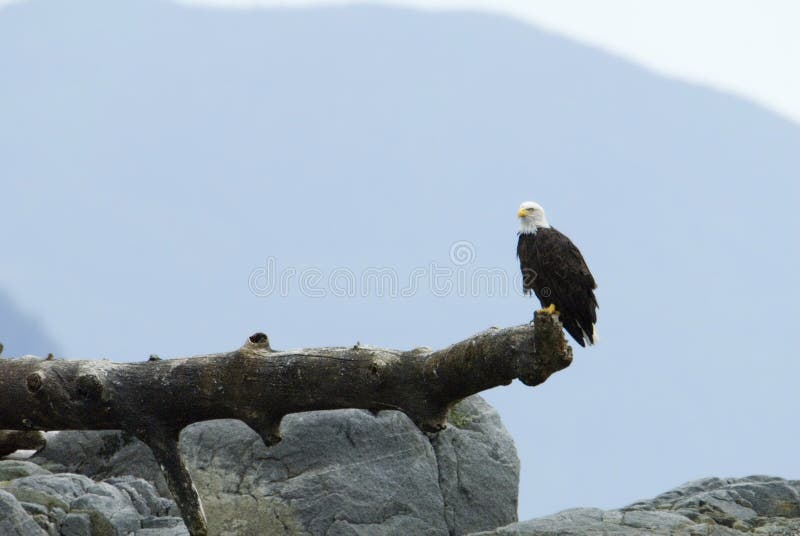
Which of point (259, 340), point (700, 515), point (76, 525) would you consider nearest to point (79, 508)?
point (76, 525)

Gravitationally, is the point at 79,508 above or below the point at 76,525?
above

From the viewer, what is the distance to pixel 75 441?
16797mm

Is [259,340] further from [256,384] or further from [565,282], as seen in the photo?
[565,282]

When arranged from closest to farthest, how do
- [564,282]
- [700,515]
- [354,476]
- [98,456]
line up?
1. [564,282]
2. [700,515]
3. [354,476]
4. [98,456]

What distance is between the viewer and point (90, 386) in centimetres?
1070

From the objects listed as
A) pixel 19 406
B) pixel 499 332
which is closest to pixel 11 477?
pixel 19 406

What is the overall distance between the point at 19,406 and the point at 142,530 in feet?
10.2

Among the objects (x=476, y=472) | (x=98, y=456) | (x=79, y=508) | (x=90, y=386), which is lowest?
(x=79, y=508)

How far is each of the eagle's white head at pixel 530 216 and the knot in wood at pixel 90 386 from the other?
5.24 m

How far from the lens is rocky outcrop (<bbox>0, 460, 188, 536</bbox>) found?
41.5ft

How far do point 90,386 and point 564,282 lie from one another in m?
5.13

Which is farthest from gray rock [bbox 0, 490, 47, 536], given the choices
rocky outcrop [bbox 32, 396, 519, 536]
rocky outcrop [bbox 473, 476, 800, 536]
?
rocky outcrop [bbox 473, 476, 800, 536]

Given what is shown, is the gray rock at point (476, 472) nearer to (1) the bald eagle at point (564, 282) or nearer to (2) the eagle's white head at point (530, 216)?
(1) the bald eagle at point (564, 282)

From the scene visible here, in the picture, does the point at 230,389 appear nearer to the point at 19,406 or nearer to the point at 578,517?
the point at 19,406
